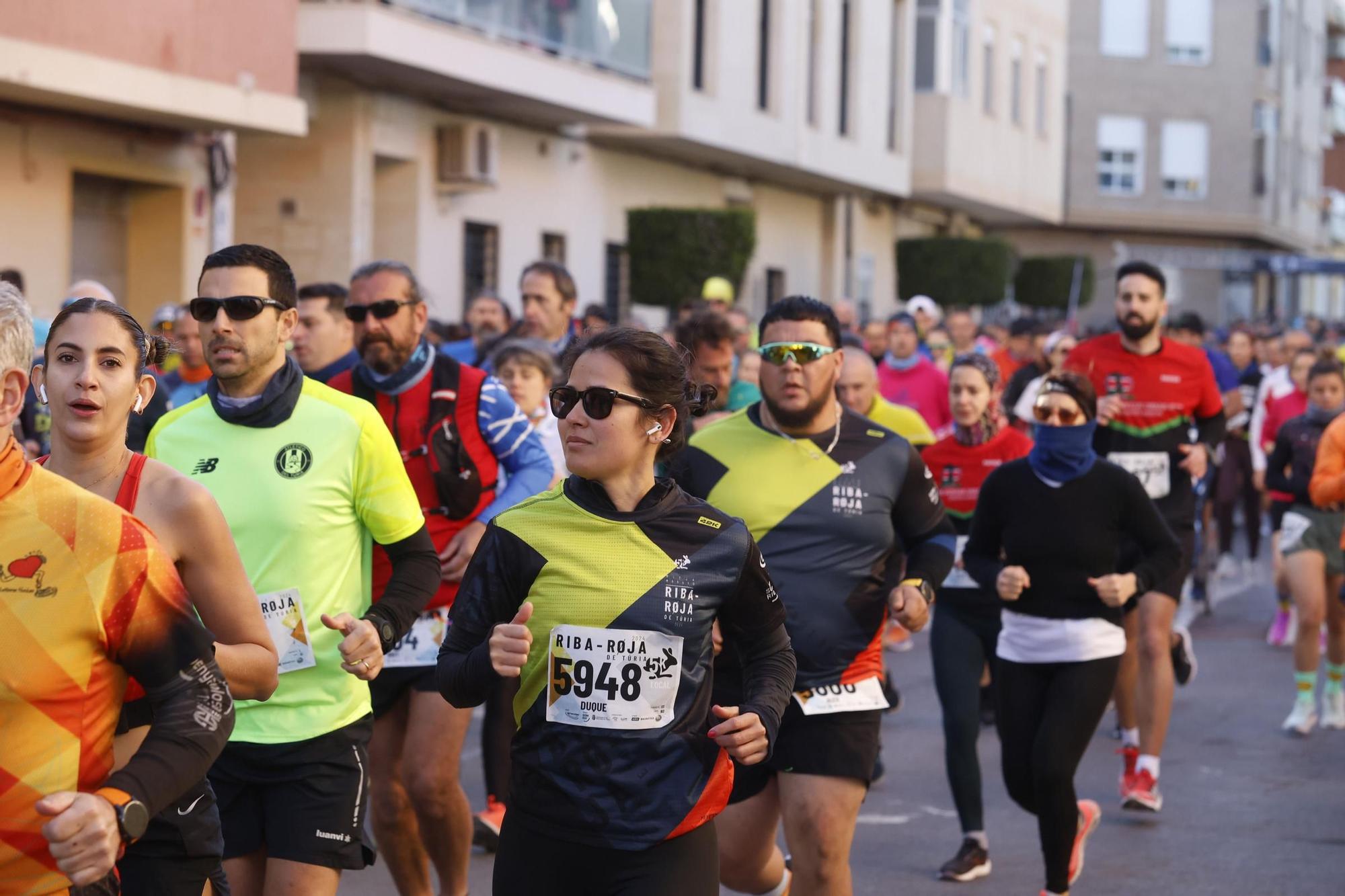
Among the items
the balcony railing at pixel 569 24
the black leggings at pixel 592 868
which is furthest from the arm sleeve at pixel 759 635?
the balcony railing at pixel 569 24

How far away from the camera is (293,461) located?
5.36m

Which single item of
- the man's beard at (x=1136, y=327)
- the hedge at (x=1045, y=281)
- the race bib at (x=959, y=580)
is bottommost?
the race bib at (x=959, y=580)

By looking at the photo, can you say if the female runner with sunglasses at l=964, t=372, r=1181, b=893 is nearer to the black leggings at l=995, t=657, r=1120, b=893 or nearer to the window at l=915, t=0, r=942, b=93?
the black leggings at l=995, t=657, r=1120, b=893

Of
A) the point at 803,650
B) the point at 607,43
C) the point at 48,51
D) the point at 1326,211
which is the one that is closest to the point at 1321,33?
the point at 1326,211

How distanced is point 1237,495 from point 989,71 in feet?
91.1

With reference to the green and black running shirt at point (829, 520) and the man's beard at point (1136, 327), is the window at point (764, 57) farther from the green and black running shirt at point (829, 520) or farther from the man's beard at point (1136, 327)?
the green and black running shirt at point (829, 520)

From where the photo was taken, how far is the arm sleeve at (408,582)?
532cm

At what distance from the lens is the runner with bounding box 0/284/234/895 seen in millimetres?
3221

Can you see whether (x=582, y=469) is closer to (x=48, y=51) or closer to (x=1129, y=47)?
(x=48, y=51)

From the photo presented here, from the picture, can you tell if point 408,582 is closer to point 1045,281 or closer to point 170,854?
point 170,854

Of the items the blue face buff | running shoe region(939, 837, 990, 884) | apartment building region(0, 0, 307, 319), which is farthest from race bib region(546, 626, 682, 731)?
apartment building region(0, 0, 307, 319)

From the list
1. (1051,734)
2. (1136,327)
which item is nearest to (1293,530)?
(1136,327)

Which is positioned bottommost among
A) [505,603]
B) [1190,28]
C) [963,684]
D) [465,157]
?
[963,684]

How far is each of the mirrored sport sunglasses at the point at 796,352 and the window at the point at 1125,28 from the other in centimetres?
5945
